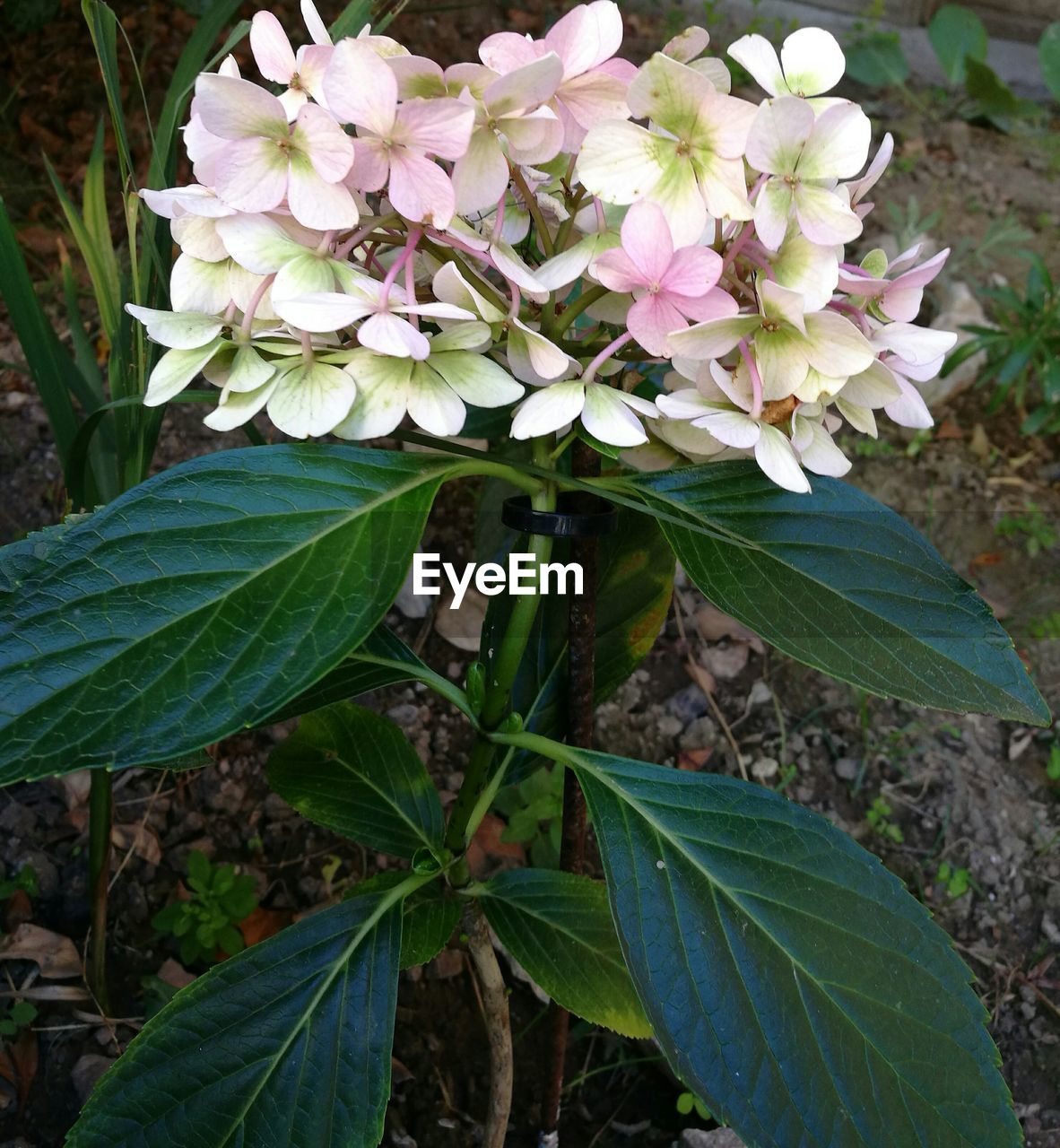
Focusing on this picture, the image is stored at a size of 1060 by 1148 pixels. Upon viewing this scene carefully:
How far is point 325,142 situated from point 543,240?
0.14 meters

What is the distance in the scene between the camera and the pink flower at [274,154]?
1.70 feet

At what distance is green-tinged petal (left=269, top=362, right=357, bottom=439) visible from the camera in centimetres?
54

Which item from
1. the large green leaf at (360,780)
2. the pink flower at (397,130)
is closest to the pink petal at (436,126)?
the pink flower at (397,130)

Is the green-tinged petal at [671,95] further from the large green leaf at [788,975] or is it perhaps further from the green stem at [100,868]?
the green stem at [100,868]

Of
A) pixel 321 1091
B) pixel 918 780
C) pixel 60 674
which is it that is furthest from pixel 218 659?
pixel 918 780

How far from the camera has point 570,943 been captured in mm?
810

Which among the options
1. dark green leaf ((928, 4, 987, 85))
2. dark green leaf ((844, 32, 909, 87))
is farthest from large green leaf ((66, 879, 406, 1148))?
dark green leaf ((928, 4, 987, 85))

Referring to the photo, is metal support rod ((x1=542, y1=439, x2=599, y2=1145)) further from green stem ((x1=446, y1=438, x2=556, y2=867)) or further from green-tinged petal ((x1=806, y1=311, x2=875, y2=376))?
green-tinged petal ((x1=806, y1=311, x2=875, y2=376))

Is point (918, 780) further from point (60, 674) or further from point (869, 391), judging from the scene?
point (60, 674)

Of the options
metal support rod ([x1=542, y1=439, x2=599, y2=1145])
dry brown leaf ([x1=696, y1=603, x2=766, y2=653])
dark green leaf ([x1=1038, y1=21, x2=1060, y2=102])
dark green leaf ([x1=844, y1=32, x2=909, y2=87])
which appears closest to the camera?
metal support rod ([x1=542, y1=439, x2=599, y2=1145])

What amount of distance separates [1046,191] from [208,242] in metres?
2.46

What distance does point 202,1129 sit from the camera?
2.22 ft

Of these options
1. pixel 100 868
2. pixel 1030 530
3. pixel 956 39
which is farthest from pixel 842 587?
pixel 956 39

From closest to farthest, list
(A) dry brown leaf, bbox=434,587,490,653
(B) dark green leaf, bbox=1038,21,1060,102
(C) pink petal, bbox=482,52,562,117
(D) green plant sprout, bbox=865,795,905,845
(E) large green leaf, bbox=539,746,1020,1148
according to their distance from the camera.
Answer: (C) pink petal, bbox=482,52,562,117 → (E) large green leaf, bbox=539,746,1020,1148 → (D) green plant sprout, bbox=865,795,905,845 → (A) dry brown leaf, bbox=434,587,490,653 → (B) dark green leaf, bbox=1038,21,1060,102
